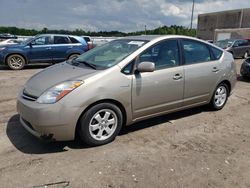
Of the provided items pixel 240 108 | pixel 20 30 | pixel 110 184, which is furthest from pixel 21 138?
pixel 20 30

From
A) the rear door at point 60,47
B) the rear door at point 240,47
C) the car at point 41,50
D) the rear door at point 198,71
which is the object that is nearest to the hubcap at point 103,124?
the rear door at point 198,71

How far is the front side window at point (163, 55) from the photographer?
13.6 ft

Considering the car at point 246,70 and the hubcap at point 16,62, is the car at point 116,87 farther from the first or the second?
the hubcap at point 16,62

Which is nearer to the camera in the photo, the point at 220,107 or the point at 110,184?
the point at 110,184

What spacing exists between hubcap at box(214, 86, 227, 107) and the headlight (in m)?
3.09

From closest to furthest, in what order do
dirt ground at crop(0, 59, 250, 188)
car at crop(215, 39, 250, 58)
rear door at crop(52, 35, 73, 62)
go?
dirt ground at crop(0, 59, 250, 188) < rear door at crop(52, 35, 73, 62) < car at crop(215, 39, 250, 58)

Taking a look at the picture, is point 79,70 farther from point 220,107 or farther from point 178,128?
point 220,107

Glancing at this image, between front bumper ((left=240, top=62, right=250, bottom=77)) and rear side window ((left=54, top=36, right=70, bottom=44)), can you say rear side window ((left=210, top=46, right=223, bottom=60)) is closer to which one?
front bumper ((left=240, top=62, right=250, bottom=77))

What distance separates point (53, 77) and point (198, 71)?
2533mm

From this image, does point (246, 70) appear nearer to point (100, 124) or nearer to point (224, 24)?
point (100, 124)

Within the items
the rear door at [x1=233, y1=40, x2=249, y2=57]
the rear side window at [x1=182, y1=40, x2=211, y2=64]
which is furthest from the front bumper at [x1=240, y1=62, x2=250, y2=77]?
the rear door at [x1=233, y1=40, x2=249, y2=57]

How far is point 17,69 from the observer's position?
1113 centimetres

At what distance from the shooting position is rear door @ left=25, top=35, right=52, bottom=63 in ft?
37.0

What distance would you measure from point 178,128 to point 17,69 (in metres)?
8.76
